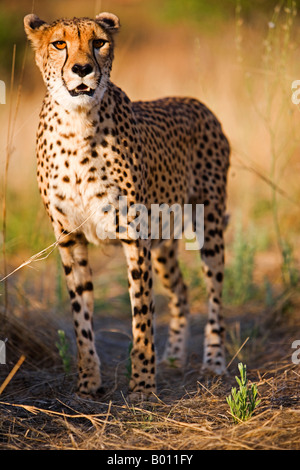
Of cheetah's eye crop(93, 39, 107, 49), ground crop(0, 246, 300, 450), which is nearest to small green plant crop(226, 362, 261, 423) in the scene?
ground crop(0, 246, 300, 450)

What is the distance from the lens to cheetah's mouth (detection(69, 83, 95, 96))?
Answer: 10.9ft

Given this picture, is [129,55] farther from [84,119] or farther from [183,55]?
[84,119]

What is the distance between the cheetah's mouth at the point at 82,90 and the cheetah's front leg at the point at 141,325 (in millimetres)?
862

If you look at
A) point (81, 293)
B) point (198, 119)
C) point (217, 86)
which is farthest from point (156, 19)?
point (81, 293)

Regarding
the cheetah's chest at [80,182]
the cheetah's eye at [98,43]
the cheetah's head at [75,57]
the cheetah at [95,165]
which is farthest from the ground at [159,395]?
the cheetah's eye at [98,43]

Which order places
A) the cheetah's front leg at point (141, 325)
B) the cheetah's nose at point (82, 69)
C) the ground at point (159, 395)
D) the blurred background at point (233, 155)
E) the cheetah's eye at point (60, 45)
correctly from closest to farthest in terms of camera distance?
the ground at point (159, 395) → the cheetah's nose at point (82, 69) → the cheetah's eye at point (60, 45) → the cheetah's front leg at point (141, 325) → the blurred background at point (233, 155)

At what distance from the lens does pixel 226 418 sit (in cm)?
331

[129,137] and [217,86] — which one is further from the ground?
[217,86]

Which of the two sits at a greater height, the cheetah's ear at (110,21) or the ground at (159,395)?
the cheetah's ear at (110,21)

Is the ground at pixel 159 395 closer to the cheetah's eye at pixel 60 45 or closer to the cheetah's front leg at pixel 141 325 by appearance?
the cheetah's front leg at pixel 141 325

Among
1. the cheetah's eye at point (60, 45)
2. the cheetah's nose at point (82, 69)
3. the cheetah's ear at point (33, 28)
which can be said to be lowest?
the cheetah's nose at point (82, 69)

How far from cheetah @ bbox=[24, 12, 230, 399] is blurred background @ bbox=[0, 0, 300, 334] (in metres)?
0.37

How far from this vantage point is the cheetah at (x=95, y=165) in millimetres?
3455

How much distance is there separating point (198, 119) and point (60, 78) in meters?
1.49
